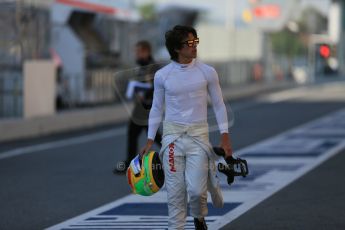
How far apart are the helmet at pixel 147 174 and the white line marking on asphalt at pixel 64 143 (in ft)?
29.7

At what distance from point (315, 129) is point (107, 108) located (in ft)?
20.8

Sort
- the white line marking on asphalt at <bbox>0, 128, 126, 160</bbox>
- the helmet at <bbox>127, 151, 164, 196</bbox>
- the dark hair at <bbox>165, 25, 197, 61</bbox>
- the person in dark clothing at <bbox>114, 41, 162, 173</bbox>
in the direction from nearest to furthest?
the dark hair at <bbox>165, 25, 197, 61</bbox> → the helmet at <bbox>127, 151, 164, 196</bbox> → the person in dark clothing at <bbox>114, 41, 162, 173</bbox> → the white line marking on asphalt at <bbox>0, 128, 126, 160</bbox>

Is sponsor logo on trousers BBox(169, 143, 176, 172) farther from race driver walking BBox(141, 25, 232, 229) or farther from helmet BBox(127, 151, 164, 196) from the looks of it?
helmet BBox(127, 151, 164, 196)

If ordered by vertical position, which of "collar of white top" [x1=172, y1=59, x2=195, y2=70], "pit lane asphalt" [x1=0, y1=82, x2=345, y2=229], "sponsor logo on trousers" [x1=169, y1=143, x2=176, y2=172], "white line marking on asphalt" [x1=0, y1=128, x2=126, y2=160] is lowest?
"white line marking on asphalt" [x1=0, y1=128, x2=126, y2=160]

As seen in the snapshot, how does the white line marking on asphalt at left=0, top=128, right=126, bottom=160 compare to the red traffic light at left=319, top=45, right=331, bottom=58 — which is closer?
the white line marking on asphalt at left=0, top=128, right=126, bottom=160

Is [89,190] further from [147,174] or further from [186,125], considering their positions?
[186,125]

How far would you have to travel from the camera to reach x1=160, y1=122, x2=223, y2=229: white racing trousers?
7.52 meters

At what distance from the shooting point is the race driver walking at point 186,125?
7.53m

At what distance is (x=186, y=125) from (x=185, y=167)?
319 mm

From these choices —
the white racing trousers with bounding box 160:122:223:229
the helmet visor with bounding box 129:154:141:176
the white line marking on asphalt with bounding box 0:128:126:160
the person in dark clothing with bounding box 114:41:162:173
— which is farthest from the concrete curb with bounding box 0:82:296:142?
the white racing trousers with bounding box 160:122:223:229

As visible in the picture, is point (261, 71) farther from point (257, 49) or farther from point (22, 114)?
point (22, 114)

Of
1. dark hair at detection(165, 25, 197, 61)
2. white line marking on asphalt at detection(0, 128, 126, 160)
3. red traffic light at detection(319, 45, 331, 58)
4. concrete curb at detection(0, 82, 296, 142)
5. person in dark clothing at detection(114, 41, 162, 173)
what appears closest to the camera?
dark hair at detection(165, 25, 197, 61)

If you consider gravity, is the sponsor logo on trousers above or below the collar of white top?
below

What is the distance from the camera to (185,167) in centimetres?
762
